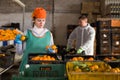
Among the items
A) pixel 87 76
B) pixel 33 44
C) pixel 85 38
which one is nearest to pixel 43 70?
pixel 87 76

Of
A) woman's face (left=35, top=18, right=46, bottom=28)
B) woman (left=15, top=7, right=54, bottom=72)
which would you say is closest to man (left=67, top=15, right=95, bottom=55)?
woman (left=15, top=7, right=54, bottom=72)

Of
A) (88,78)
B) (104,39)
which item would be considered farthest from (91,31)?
(104,39)

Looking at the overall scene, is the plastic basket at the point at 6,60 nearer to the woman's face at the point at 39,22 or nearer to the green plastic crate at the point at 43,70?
the woman's face at the point at 39,22

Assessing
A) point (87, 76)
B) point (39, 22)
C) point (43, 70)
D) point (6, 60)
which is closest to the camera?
point (87, 76)

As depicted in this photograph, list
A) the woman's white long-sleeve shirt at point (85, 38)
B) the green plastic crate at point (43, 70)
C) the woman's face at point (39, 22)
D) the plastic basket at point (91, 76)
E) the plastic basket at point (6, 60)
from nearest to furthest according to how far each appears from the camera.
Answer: the plastic basket at point (91, 76), the green plastic crate at point (43, 70), the woman's face at point (39, 22), the plastic basket at point (6, 60), the woman's white long-sleeve shirt at point (85, 38)

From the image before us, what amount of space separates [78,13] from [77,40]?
6.70 meters

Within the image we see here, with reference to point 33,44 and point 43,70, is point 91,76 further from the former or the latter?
point 33,44

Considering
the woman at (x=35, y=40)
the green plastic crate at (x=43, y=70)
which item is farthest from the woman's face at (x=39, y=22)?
the green plastic crate at (x=43, y=70)

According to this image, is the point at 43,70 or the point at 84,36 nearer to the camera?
the point at 43,70

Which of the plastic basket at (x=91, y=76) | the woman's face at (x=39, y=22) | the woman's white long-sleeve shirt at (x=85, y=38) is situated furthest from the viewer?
the woman's white long-sleeve shirt at (x=85, y=38)

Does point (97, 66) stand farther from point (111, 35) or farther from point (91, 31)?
point (111, 35)

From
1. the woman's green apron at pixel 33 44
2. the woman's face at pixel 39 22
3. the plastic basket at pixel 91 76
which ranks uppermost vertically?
the woman's face at pixel 39 22

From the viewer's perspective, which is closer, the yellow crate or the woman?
the yellow crate

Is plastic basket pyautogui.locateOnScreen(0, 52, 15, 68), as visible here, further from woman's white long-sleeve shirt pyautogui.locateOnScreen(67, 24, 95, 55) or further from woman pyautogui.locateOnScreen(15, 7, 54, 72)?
woman's white long-sleeve shirt pyautogui.locateOnScreen(67, 24, 95, 55)
